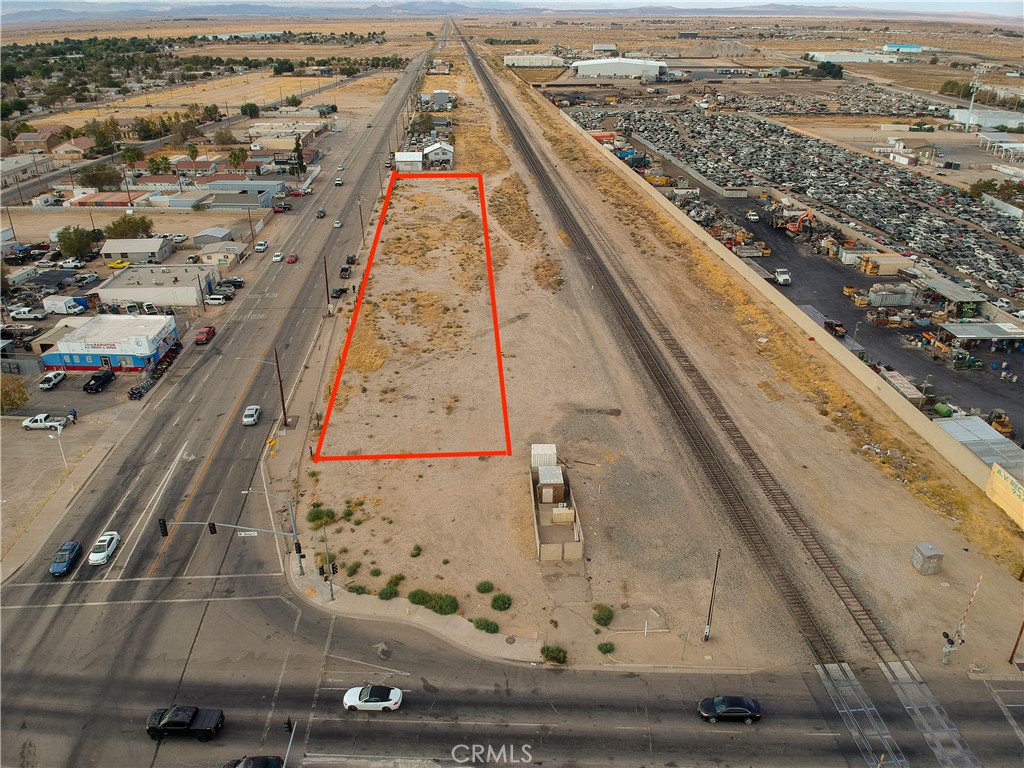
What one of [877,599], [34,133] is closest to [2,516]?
[877,599]

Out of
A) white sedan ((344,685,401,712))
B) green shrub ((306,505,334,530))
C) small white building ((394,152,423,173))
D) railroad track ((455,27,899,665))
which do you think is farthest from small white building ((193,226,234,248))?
white sedan ((344,685,401,712))

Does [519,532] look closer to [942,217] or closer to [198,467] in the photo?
[198,467]

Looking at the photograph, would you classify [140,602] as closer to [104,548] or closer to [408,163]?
[104,548]

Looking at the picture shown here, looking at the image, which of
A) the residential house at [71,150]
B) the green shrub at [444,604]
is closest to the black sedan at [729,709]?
the green shrub at [444,604]

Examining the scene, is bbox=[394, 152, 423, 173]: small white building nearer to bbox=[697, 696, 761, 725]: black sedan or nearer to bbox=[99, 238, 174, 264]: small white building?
bbox=[99, 238, 174, 264]: small white building

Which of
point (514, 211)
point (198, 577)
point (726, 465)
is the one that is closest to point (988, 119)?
point (514, 211)
